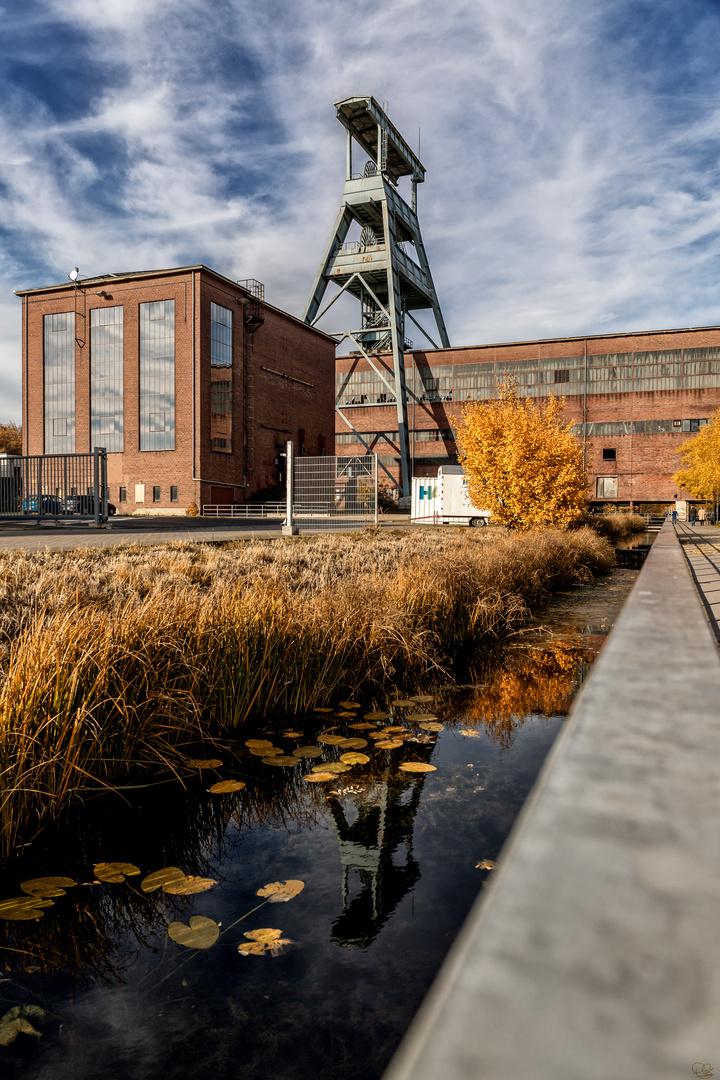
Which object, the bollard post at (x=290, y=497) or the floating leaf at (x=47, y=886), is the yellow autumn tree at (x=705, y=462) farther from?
the floating leaf at (x=47, y=886)

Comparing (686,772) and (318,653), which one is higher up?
(686,772)

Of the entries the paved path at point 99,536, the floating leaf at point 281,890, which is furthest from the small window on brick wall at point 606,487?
the floating leaf at point 281,890

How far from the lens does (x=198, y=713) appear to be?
14.0 feet

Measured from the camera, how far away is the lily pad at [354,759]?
4280 mm

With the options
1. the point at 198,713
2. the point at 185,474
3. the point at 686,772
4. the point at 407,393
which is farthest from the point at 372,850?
the point at 407,393

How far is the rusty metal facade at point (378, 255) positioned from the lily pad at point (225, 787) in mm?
51418

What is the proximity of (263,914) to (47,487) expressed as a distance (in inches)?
928

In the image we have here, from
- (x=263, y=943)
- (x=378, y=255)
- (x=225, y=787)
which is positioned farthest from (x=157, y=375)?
(x=263, y=943)

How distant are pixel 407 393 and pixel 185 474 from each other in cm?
2114

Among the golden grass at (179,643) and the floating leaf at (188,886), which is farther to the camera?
the golden grass at (179,643)

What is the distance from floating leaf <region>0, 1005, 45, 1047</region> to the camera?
2143 millimetres

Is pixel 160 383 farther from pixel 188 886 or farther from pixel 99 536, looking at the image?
pixel 188 886

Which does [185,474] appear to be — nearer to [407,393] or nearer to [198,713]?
[407,393]

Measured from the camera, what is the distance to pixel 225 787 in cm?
393
